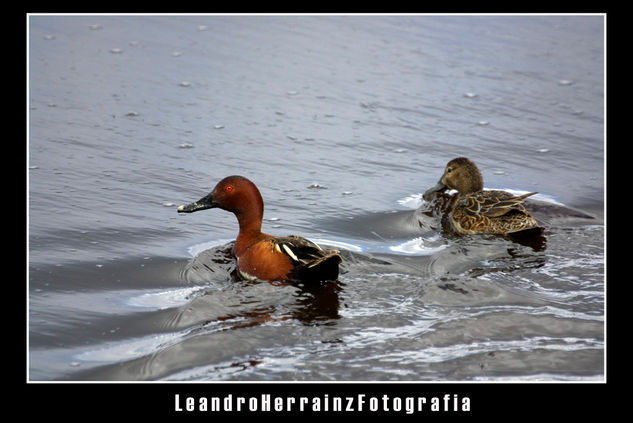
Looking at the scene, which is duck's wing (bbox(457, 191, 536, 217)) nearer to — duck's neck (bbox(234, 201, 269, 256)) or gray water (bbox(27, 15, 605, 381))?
gray water (bbox(27, 15, 605, 381))

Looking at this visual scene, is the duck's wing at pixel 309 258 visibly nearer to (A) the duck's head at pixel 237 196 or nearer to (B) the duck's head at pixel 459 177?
(A) the duck's head at pixel 237 196

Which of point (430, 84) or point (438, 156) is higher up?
point (430, 84)

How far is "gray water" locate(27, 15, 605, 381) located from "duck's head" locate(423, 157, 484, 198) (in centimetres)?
36

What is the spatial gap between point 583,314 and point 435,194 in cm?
316

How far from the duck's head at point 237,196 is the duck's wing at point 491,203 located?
242cm

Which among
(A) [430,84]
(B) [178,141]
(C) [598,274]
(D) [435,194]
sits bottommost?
(C) [598,274]

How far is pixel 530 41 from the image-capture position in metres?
13.4

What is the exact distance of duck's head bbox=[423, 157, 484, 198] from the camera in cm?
841

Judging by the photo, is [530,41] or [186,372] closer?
[186,372]

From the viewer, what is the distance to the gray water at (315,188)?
4930mm

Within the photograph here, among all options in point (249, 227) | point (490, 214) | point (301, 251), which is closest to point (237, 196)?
point (249, 227)

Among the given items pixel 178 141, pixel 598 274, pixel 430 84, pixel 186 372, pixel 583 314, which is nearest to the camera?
pixel 186 372

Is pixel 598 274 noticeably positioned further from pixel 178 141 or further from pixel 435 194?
pixel 178 141

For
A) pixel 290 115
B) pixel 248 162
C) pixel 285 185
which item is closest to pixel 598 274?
pixel 285 185
